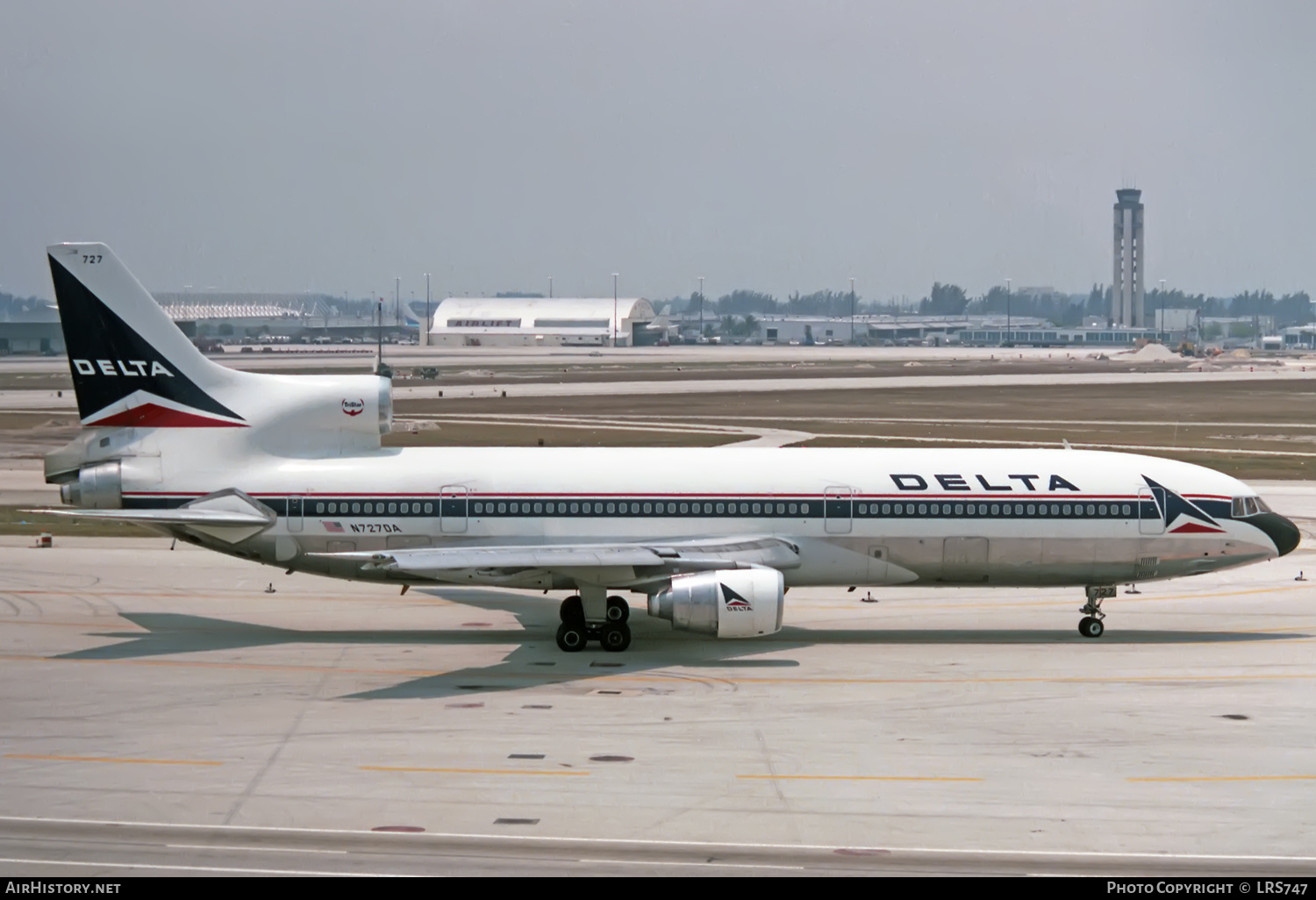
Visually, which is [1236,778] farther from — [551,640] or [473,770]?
[551,640]

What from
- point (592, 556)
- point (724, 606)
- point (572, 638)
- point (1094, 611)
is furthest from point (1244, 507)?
point (572, 638)

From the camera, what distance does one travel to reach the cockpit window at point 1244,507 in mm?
35125

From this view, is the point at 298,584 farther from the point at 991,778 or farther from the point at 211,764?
the point at 991,778

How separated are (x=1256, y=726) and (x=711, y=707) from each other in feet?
32.8

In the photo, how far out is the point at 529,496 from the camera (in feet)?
111

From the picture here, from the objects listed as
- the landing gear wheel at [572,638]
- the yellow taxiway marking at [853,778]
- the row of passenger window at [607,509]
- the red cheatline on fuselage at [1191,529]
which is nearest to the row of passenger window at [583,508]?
the row of passenger window at [607,509]

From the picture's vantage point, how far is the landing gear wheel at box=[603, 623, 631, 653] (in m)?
32.4

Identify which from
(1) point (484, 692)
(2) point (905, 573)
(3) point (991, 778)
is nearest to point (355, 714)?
(1) point (484, 692)

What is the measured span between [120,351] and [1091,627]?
2434cm

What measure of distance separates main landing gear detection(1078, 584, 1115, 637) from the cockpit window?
11.4 feet

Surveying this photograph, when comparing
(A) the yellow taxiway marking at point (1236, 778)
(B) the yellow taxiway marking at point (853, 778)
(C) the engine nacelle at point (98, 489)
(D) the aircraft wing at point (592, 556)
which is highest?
(C) the engine nacelle at point (98, 489)

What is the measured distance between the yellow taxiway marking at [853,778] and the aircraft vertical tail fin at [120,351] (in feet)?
58.2

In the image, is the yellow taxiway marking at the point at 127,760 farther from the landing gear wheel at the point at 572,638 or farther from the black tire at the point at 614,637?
the black tire at the point at 614,637

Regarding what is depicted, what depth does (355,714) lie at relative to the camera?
2642 cm
